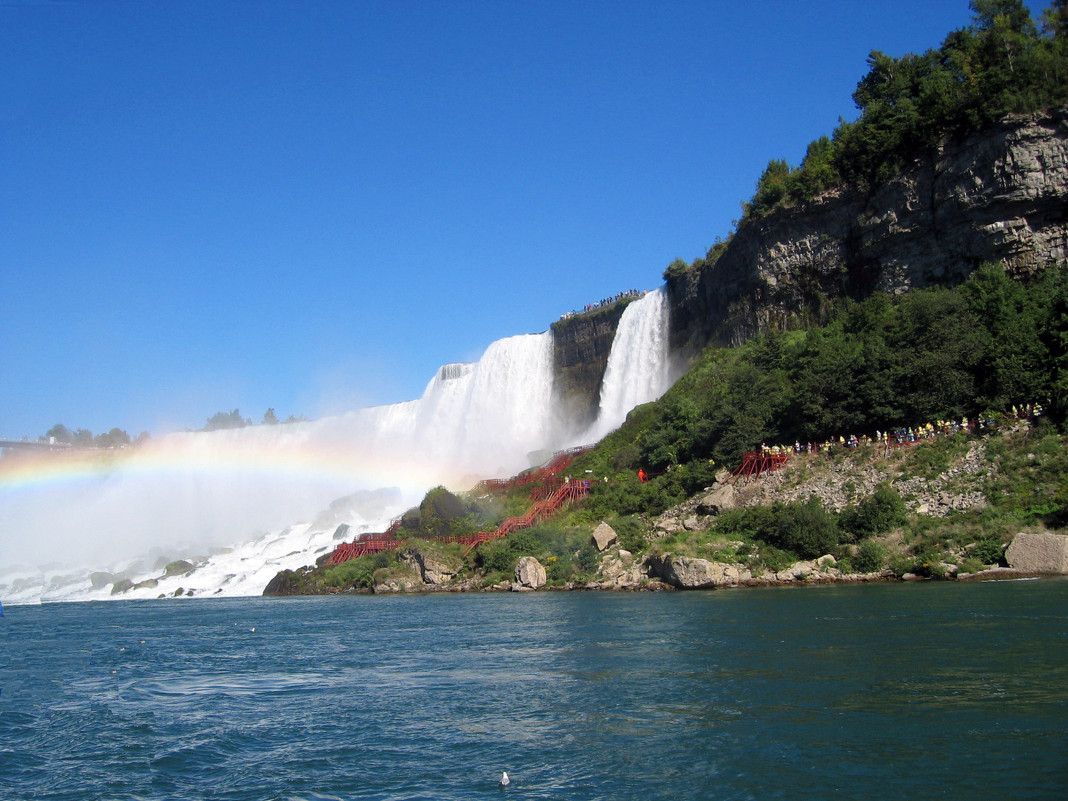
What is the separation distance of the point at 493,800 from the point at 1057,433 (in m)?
26.9

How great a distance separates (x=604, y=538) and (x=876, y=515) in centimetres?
1091

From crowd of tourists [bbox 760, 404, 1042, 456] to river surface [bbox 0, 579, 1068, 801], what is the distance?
9457 mm

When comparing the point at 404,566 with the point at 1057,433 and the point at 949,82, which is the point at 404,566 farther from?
the point at 949,82

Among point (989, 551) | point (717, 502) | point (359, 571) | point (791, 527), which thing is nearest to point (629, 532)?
point (717, 502)

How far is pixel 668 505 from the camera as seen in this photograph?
1510 inches

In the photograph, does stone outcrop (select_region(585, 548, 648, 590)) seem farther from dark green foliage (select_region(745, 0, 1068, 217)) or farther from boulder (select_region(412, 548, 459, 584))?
dark green foliage (select_region(745, 0, 1068, 217))

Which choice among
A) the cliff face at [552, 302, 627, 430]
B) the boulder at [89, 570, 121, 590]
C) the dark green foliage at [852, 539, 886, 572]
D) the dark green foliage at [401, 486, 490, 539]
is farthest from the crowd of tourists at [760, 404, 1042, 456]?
the boulder at [89, 570, 121, 590]

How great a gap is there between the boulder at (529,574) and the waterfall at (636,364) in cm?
2298

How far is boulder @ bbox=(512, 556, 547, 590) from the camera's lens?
3528 centimetres

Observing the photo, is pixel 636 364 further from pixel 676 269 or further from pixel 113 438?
pixel 113 438

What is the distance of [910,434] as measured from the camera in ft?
108

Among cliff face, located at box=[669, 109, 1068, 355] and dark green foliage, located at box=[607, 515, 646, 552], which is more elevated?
cliff face, located at box=[669, 109, 1068, 355]

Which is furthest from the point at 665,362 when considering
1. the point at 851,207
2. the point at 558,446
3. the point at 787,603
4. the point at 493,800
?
the point at 493,800

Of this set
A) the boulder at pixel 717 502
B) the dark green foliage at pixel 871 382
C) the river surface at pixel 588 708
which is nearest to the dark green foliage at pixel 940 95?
the dark green foliage at pixel 871 382
